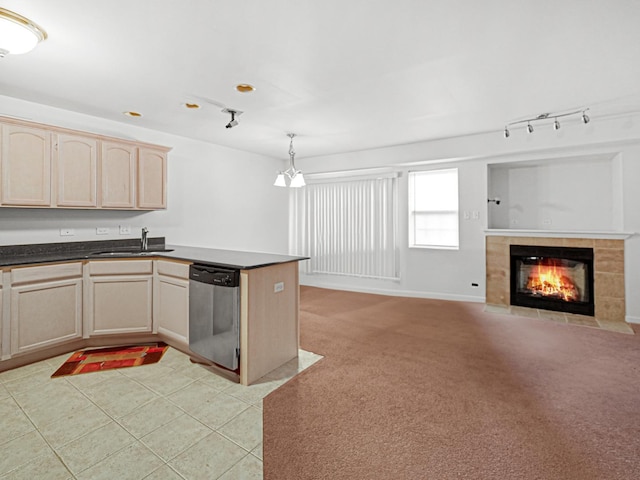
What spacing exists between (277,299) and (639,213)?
4549 mm

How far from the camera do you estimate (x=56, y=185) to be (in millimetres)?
3303

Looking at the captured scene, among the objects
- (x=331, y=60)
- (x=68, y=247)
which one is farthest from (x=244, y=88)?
(x=68, y=247)

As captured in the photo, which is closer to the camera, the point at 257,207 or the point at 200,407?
the point at 200,407

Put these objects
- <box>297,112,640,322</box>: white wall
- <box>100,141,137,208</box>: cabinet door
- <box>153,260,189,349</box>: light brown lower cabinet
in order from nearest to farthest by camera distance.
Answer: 1. <box>153,260,189,349</box>: light brown lower cabinet
2. <box>100,141,137,208</box>: cabinet door
3. <box>297,112,640,322</box>: white wall

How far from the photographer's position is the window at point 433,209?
5.35 metres

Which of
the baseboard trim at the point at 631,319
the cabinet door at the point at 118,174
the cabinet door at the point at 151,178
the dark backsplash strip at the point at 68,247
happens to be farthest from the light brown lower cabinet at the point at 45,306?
the baseboard trim at the point at 631,319

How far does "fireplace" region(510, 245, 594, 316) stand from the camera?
444cm

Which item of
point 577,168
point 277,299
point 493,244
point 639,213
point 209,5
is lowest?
point 277,299

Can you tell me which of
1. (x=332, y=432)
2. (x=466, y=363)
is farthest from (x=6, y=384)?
(x=466, y=363)

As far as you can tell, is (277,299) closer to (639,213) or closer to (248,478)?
(248,478)

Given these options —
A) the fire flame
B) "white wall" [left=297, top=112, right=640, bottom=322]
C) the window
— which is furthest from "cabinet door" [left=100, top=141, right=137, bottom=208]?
the fire flame

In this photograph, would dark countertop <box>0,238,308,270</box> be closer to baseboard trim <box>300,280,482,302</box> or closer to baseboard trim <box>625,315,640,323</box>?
baseboard trim <box>300,280,482,302</box>

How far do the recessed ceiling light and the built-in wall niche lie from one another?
12.5 ft

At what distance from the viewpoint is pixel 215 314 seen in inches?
107
